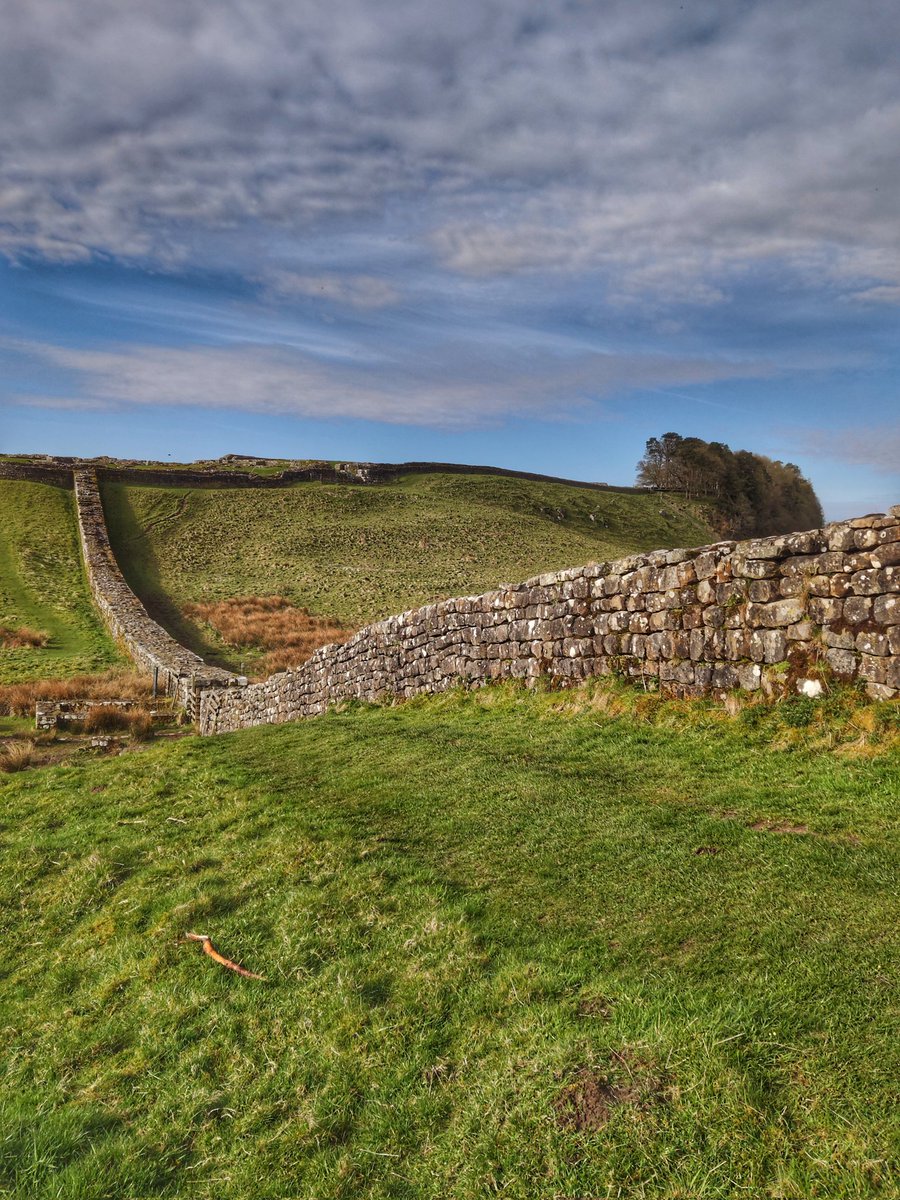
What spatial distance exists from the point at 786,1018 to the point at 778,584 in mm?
4891

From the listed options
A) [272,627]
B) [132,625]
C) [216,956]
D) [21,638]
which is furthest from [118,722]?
[216,956]

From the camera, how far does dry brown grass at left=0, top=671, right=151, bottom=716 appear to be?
2058cm

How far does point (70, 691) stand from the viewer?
862 inches

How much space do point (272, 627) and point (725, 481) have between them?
57426 millimetres

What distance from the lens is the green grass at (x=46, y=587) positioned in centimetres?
2756

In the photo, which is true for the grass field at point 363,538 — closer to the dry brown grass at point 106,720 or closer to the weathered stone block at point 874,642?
the dry brown grass at point 106,720

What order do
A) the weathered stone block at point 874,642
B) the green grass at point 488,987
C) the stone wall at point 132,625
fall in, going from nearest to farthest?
1. the green grass at point 488,987
2. the weathered stone block at point 874,642
3. the stone wall at point 132,625

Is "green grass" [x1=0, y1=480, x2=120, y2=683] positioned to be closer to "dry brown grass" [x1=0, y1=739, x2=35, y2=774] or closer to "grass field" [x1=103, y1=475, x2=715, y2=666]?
"grass field" [x1=103, y1=475, x2=715, y2=666]

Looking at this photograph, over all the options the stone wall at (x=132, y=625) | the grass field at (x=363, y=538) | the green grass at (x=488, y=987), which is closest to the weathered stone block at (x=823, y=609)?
the green grass at (x=488, y=987)

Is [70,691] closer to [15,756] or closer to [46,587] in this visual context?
[15,756]

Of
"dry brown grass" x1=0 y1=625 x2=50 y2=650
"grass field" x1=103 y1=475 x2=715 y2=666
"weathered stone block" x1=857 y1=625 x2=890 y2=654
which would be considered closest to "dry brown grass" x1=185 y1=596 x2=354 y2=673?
"grass field" x1=103 y1=475 x2=715 y2=666

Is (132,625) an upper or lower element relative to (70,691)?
upper

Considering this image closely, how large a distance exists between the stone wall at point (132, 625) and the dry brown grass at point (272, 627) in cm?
278

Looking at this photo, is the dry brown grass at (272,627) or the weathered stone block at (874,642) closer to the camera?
the weathered stone block at (874,642)
